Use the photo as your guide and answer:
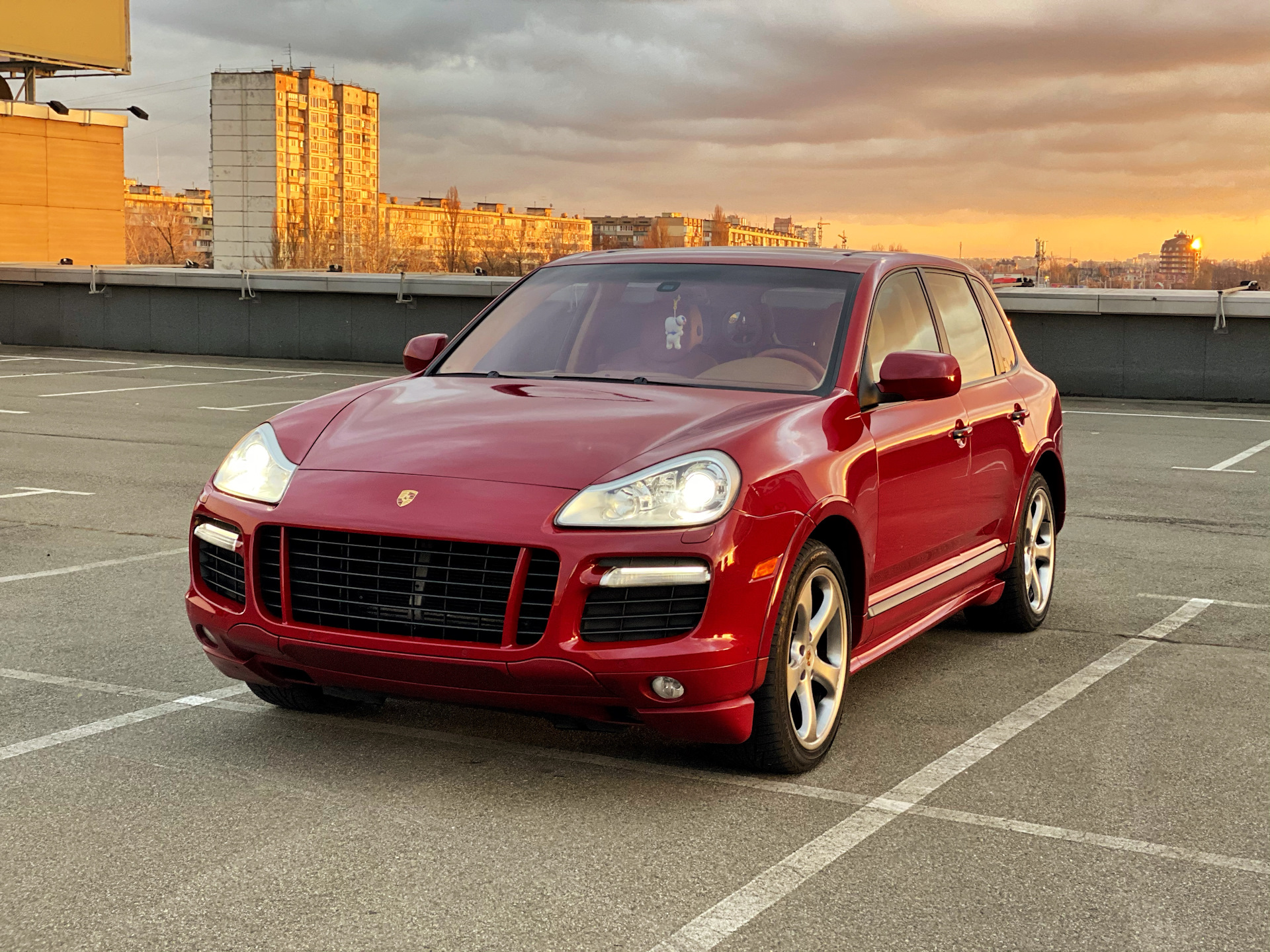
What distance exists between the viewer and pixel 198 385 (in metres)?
21.6

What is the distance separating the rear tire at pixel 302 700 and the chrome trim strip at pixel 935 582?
5.96ft

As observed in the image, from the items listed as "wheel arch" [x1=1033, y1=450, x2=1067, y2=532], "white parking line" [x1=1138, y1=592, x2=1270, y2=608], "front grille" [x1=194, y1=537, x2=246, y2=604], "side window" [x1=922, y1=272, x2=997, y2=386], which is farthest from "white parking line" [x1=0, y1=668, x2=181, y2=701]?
Result: "white parking line" [x1=1138, y1=592, x2=1270, y2=608]

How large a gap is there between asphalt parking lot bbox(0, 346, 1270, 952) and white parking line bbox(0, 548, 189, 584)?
5.8 inches

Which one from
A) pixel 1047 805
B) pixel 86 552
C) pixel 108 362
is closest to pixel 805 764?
pixel 1047 805

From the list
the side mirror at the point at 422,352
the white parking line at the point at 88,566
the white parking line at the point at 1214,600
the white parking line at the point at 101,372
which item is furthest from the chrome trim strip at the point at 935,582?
the white parking line at the point at 101,372

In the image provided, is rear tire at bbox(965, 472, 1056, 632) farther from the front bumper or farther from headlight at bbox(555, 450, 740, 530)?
headlight at bbox(555, 450, 740, 530)

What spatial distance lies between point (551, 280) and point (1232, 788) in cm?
307

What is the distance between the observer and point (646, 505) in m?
4.18

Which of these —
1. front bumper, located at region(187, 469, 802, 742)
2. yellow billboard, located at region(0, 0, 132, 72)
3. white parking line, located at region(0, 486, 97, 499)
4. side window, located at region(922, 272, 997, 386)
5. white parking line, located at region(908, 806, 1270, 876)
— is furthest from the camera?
yellow billboard, located at region(0, 0, 132, 72)

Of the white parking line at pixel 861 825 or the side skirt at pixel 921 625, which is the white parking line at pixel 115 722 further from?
the white parking line at pixel 861 825

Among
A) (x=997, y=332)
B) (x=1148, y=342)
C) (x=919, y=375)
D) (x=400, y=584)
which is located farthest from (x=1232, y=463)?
(x=400, y=584)

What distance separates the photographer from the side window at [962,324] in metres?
6.18

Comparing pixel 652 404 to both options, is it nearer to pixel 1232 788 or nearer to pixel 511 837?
pixel 511 837

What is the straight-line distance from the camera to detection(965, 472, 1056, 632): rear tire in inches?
260
